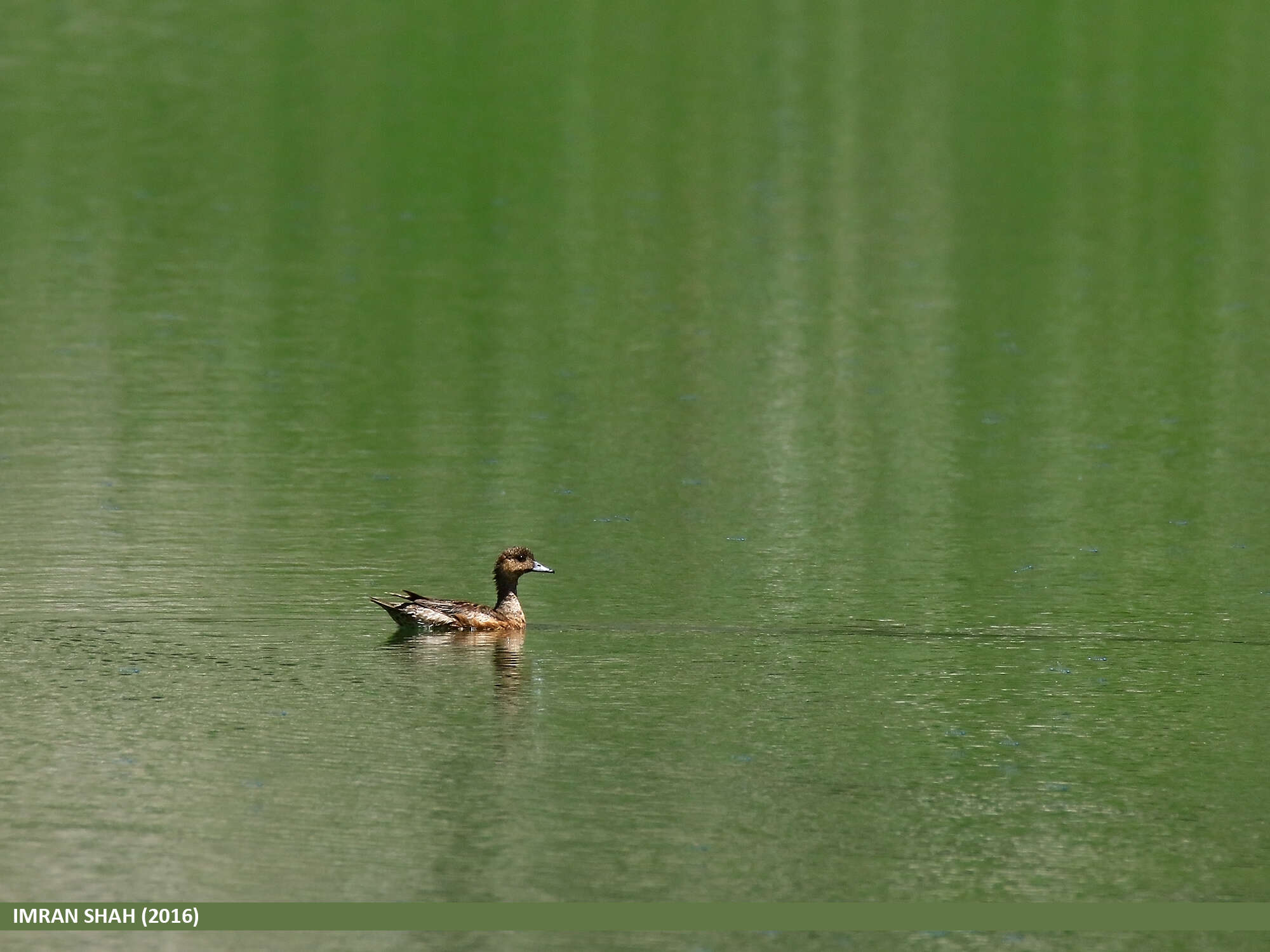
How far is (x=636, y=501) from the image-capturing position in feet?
94.0

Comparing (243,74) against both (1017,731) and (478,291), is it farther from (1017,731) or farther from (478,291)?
(1017,731)

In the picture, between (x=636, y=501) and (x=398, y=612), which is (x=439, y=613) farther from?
(x=636, y=501)

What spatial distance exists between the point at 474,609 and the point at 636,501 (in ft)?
21.8

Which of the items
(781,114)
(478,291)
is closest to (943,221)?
(478,291)

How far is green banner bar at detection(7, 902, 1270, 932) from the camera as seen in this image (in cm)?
1495

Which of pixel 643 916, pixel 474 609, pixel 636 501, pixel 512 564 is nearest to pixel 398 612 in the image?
pixel 474 609

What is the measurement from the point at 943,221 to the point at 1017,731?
3304cm

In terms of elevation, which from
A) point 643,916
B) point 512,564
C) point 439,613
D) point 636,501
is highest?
point 636,501

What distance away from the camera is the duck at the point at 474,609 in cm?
2217

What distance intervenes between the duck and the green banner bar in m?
7.01

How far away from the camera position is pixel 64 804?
17.1m

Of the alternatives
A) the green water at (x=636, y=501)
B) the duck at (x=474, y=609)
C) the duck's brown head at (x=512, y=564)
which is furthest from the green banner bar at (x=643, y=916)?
the duck's brown head at (x=512, y=564)

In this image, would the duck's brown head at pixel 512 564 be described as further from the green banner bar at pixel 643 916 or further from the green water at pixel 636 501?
the green banner bar at pixel 643 916

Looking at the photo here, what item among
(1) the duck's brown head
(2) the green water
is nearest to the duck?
(1) the duck's brown head
